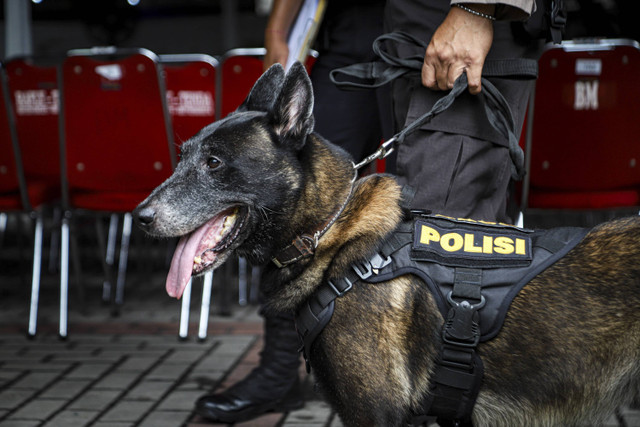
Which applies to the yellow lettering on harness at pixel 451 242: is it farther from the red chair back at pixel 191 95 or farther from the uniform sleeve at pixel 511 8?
the red chair back at pixel 191 95

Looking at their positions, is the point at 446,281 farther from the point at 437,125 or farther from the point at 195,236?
the point at 195,236

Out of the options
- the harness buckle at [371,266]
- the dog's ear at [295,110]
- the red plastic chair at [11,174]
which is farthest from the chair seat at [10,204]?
the harness buckle at [371,266]

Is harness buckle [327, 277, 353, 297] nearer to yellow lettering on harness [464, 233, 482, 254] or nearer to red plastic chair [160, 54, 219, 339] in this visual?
yellow lettering on harness [464, 233, 482, 254]

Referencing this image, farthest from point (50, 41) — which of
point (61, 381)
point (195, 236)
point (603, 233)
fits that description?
point (603, 233)

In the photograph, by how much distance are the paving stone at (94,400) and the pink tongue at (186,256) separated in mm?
1511

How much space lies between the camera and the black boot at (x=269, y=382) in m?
3.20

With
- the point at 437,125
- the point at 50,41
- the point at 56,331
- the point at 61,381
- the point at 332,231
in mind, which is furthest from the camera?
the point at 50,41

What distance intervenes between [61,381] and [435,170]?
7.94 ft

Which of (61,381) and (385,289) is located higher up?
(385,289)

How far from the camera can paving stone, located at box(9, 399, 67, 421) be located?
129 inches

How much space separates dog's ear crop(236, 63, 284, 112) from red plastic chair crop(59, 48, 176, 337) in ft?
7.22

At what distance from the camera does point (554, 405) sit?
2.03 metres

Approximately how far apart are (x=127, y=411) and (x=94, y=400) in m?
0.24

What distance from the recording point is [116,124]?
178 inches
